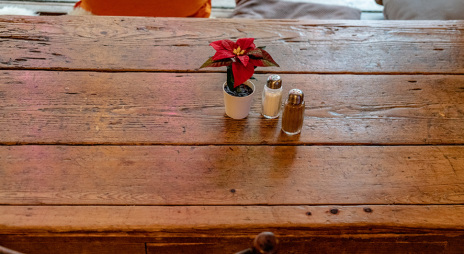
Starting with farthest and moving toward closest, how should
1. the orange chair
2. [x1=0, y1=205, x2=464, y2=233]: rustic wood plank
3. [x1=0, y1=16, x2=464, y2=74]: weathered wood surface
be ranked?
the orange chair, [x1=0, y1=16, x2=464, y2=74]: weathered wood surface, [x1=0, y1=205, x2=464, y2=233]: rustic wood plank

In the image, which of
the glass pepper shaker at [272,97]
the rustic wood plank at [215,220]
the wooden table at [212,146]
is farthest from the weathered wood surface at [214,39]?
the rustic wood plank at [215,220]

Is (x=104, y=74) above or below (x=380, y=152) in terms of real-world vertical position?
above

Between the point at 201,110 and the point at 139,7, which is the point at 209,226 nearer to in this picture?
the point at 201,110

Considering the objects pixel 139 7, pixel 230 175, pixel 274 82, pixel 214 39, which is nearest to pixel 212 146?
pixel 230 175

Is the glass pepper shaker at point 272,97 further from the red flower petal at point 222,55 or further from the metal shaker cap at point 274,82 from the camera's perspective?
the red flower petal at point 222,55

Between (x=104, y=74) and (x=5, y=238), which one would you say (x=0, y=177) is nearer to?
(x=5, y=238)

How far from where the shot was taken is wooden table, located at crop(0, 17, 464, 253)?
0.85 meters

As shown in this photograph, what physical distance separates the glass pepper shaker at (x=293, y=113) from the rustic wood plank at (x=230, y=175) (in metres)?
0.05

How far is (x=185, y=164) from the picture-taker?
0.93m

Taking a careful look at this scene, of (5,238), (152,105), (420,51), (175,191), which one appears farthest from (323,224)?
(420,51)

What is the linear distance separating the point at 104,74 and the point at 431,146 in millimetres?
812

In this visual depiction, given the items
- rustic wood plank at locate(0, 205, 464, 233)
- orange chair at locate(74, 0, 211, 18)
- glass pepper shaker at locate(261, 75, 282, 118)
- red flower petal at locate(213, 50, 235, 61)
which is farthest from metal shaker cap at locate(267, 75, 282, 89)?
orange chair at locate(74, 0, 211, 18)

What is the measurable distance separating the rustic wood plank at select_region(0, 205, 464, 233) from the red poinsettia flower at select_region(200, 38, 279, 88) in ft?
0.91

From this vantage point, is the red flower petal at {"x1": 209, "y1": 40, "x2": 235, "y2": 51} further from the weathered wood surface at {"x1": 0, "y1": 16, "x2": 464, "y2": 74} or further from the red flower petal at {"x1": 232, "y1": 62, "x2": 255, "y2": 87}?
the weathered wood surface at {"x1": 0, "y1": 16, "x2": 464, "y2": 74}
